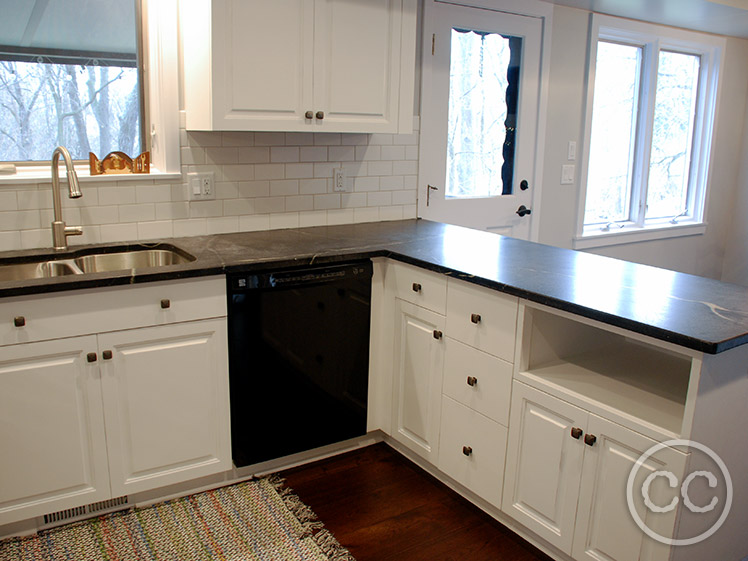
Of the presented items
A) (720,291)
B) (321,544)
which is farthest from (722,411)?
(321,544)

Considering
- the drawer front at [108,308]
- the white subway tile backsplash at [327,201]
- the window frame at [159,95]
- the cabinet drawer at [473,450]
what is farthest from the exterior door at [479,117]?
the drawer front at [108,308]

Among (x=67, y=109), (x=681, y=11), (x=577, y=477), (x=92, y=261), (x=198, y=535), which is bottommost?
(x=198, y=535)

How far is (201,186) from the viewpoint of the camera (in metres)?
2.83

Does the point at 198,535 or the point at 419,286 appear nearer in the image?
the point at 198,535

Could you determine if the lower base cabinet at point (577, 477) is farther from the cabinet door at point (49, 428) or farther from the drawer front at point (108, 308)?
the cabinet door at point (49, 428)

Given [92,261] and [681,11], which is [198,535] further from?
[681,11]

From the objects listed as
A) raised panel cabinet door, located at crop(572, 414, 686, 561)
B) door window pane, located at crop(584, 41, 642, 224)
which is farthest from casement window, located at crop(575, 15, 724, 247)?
raised panel cabinet door, located at crop(572, 414, 686, 561)

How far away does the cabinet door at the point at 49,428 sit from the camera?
82.4 inches

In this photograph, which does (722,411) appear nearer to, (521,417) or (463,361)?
(521,417)

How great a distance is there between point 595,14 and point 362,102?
2004mm

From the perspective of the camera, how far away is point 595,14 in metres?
4.00

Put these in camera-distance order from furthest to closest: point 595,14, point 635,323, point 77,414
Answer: point 595,14, point 77,414, point 635,323

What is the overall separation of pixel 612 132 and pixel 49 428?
383cm

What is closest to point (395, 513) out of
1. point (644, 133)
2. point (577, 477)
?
point (577, 477)
